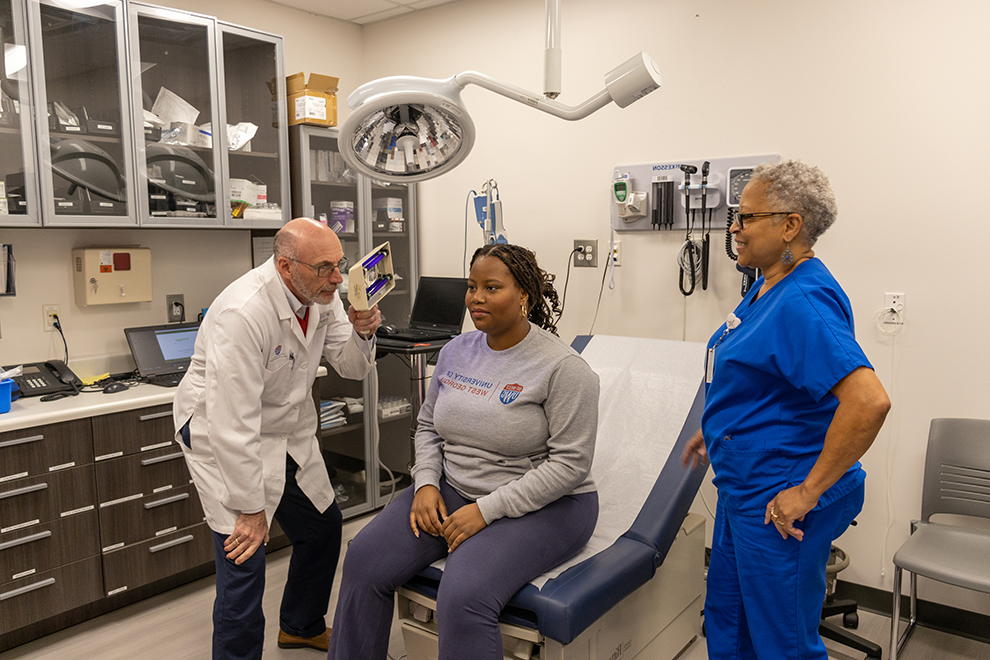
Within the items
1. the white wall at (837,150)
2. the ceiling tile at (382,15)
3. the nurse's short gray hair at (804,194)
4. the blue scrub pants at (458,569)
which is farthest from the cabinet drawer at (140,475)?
the ceiling tile at (382,15)

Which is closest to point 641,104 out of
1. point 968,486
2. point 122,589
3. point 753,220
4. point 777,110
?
point 777,110

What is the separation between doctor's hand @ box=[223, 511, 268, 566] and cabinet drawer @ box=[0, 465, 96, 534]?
840 millimetres

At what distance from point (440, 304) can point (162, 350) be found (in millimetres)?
1172

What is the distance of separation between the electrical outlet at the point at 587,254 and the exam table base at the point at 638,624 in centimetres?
124

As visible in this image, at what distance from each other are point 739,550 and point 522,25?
251 cm

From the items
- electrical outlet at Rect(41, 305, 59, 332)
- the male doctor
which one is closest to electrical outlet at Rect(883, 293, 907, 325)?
the male doctor

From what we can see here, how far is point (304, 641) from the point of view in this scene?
2.32 m

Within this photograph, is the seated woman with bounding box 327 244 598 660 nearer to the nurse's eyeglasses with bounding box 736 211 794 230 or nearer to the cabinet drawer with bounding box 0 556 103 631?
the nurse's eyeglasses with bounding box 736 211 794 230

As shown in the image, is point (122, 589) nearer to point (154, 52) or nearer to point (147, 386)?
point (147, 386)

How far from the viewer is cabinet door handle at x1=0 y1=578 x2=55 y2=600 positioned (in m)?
2.20

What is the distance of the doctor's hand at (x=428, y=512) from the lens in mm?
1810

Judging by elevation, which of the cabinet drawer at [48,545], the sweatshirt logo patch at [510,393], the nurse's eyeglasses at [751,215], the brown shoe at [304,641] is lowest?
the brown shoe at [304,641]

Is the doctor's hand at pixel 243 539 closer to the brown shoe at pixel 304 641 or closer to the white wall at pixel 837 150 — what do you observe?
the brown shoe at pixel 304 641

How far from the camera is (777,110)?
8.55ft
